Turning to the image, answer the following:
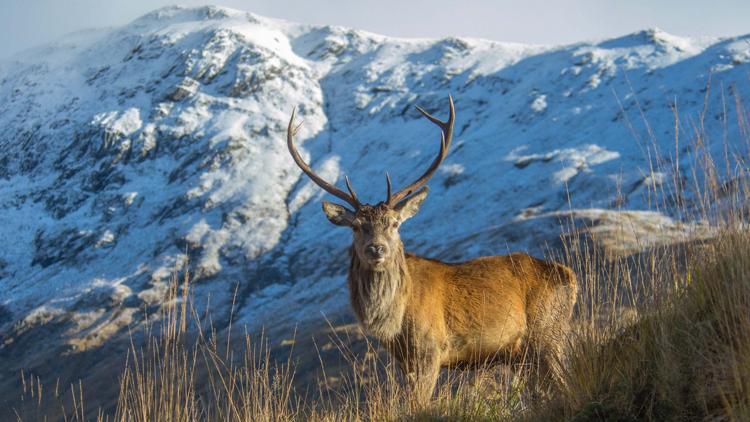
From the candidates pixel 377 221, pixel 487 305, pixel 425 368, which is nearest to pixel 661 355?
pixel 425 368

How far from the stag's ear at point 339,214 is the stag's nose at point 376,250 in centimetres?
67

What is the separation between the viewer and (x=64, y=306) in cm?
6269

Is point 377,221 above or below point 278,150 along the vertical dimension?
above

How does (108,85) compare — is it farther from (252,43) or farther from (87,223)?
(87,223)

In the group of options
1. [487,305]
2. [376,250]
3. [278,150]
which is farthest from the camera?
[278,150]

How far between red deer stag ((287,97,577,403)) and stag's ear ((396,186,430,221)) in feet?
0.76

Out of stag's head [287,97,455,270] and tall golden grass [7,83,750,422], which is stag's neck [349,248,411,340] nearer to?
stag's head [287,97,455,270]

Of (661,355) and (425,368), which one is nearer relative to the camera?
(661,355)

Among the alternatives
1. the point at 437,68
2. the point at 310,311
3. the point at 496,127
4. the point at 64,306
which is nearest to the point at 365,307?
the point at 310,311

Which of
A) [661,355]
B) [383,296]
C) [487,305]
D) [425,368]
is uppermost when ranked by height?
[661,355]

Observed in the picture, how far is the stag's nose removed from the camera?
23.3 feet

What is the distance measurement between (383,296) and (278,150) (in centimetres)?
7474

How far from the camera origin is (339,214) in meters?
7.93

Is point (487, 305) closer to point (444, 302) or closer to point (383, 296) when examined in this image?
point (444, 302)
